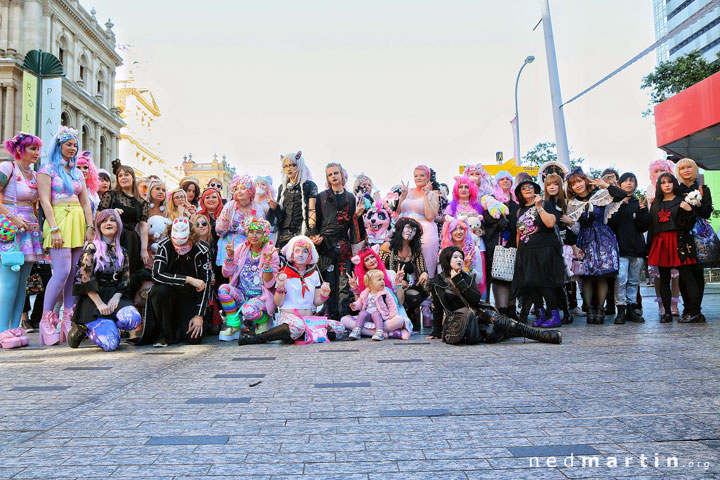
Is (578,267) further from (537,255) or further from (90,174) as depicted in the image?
(90,174)

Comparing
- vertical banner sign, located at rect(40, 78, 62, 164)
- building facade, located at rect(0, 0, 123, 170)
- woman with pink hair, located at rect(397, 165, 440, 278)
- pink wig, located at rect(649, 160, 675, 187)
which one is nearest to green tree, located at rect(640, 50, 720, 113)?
pink wig, located at rect(649, 160, 675, 187)

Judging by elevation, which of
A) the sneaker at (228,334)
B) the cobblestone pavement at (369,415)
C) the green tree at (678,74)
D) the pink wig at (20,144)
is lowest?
the cobblestone pavement at (369,415)

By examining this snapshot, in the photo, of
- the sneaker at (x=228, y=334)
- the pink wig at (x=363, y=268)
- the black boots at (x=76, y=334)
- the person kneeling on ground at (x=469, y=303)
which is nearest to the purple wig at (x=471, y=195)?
the pink wig at (x=363, y=268)

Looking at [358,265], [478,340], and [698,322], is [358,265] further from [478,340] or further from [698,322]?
[698,322]

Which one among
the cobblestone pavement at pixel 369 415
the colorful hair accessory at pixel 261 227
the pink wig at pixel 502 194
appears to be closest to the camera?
the cobblestone pavement at pixel 369 415

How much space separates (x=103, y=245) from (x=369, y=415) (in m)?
4.22

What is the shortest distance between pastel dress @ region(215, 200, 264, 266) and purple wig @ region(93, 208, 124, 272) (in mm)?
1228

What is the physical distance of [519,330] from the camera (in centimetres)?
564

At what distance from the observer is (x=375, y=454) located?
238 cm

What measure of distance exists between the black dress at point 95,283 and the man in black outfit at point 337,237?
7.41 ft

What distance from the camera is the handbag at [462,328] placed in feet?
18.3

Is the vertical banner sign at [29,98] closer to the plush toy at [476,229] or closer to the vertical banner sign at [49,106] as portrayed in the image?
the vertical banner sign at [49,106]

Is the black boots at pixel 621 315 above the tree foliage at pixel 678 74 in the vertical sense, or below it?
below

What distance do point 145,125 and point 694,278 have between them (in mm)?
66223
